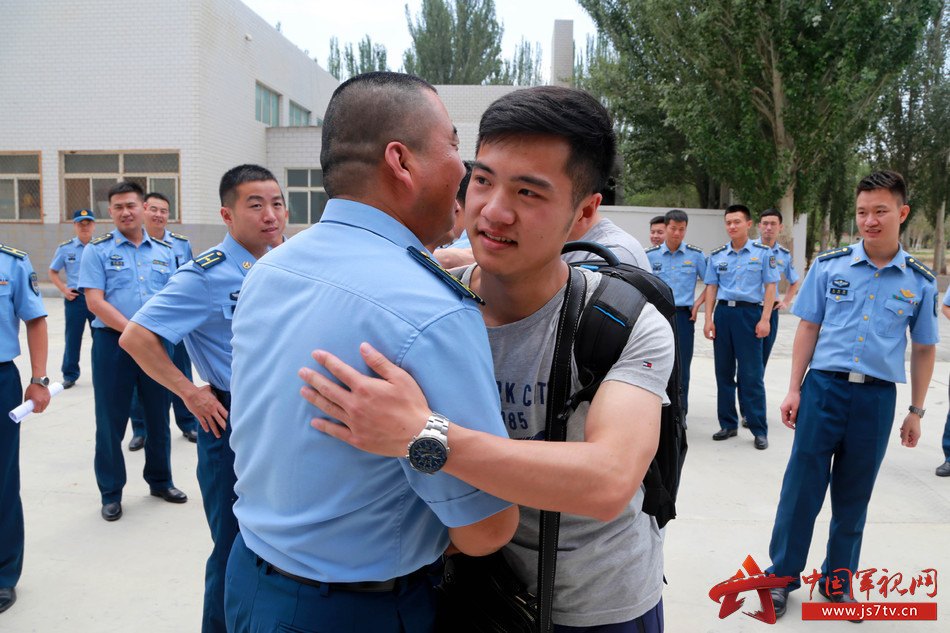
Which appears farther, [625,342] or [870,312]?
[870,312]

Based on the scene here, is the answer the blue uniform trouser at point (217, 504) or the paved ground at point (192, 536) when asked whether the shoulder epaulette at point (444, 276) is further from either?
the paved ground at point (192, 536)

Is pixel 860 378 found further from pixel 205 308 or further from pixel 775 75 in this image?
pixel 775 75

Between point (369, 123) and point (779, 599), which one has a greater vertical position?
point (369, 123)

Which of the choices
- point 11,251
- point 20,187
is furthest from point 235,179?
point 20,187

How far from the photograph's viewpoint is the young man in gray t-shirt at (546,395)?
1.06m

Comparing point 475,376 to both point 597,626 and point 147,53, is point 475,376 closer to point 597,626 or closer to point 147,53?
point 597,626

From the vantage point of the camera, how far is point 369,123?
1308 millimetres

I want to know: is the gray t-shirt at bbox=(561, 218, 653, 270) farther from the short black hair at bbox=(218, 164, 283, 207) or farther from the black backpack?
the short black hair at bbox=(218, 164, 283, 207)

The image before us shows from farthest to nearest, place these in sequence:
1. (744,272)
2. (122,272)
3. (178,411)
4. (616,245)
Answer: (744,272)
(178,411)
(122,272)
(616,245)

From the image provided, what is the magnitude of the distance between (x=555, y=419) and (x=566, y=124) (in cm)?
58

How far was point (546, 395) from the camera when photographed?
53.1 inches

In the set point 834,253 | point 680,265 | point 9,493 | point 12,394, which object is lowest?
point 9,493

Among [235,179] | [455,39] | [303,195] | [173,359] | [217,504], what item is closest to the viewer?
[217,504]

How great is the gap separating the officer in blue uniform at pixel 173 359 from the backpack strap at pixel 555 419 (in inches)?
179
